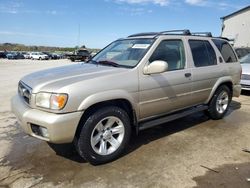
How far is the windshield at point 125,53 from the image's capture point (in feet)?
14.0

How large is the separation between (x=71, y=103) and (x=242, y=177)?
2.45 meters

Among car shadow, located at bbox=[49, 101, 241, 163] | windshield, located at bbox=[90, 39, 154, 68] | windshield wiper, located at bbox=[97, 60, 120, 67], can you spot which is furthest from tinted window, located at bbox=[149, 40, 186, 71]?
car shadow, located at bbox=[49, 101, 241, 163]

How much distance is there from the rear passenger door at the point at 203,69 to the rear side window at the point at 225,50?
339 millimetres

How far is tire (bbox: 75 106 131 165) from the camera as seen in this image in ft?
11.6

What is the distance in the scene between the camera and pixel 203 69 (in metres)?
5.20

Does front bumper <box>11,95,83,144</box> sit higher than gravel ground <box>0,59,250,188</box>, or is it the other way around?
front bumper <box>11,95,83,144</box>

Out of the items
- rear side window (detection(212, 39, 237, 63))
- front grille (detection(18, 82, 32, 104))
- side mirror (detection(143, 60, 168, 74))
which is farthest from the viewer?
rear side window (detection(212, 39, 237, 63))

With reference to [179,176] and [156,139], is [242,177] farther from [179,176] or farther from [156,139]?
[156,139]

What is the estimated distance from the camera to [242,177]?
3.45 metres

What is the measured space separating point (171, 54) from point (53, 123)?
2495 millimetres

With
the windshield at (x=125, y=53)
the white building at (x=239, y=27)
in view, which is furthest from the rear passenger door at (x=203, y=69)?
the white building at (x=239, y=27)

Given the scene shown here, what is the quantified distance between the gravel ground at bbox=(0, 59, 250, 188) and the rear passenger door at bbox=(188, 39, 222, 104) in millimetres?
763

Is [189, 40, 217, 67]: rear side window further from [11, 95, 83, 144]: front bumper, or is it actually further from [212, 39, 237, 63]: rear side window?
[11, 95, 83, 144]: front bumper

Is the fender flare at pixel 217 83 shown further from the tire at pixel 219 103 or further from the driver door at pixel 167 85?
the driver door at pixel 167 85
